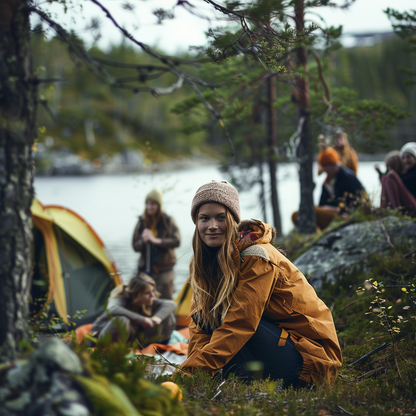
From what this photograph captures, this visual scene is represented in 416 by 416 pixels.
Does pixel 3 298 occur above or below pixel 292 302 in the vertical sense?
above

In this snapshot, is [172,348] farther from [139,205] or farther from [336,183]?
[139,205]

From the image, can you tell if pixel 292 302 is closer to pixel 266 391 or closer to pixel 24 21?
pixel 266 391

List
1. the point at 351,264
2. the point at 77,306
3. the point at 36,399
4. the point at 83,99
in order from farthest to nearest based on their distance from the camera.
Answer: the point at 83,99, the point at 77,306, the point at 351,264, the point at 36,399

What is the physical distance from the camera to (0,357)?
69.9 inches

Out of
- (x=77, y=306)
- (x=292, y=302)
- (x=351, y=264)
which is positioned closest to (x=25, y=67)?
(x=292, y=302)

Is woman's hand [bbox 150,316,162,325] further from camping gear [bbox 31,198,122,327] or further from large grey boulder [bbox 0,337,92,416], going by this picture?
large grey boulder [bbox 0,337,92,416]

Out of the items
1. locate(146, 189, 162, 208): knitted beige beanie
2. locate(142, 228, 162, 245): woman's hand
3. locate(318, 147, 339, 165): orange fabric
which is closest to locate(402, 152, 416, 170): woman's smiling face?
locate(318, 147, 339, 165): orange fabric

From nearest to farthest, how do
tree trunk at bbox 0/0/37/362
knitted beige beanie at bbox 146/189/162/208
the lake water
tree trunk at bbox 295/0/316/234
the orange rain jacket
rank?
tree trunk at bbox 0/0/37/362 → the orange rain jacket → knitted beige beanie at bbox 146/189/162/208 → the lake water → tree trunk at bbox 295/0/316/234

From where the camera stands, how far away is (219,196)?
109 inches

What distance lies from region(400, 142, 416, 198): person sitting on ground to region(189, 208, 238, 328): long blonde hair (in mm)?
4003

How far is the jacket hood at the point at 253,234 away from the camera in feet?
9.06

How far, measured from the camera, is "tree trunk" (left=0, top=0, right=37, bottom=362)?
1869 millimetres

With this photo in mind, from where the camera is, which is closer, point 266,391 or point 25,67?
point 25,67

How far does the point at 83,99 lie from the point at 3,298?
245 feet
